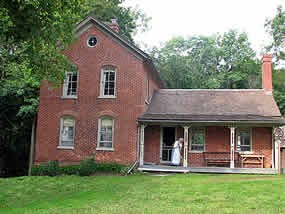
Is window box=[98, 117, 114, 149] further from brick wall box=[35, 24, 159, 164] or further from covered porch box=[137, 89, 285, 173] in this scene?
covered porch box=[137, 89, 285, 173]

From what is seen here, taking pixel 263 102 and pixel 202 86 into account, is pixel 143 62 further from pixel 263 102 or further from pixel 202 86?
pixel 202 86

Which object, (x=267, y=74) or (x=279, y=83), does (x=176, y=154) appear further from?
(x=279, y=83)

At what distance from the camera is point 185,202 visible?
37.7 ft

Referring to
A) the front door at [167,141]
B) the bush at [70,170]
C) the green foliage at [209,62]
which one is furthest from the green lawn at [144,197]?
the green foliage at [209,62]

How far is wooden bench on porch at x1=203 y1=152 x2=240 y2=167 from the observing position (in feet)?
71.2

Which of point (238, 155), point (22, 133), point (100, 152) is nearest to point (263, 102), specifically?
point (238, 155)

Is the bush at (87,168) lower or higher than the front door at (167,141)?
lower

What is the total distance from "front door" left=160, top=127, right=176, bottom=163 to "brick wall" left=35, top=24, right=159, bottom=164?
2273mm

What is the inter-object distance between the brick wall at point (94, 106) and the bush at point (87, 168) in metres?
0.69

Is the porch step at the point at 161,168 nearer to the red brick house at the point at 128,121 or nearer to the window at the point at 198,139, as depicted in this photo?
the red brick house at the point at 128,121

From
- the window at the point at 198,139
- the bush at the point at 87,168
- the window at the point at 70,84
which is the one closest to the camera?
the bush at the point at 87,168

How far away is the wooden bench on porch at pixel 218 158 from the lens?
21.7 meters

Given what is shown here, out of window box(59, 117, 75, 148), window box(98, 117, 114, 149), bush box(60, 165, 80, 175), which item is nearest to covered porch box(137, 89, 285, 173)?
window box(98, 117, 114, 149)

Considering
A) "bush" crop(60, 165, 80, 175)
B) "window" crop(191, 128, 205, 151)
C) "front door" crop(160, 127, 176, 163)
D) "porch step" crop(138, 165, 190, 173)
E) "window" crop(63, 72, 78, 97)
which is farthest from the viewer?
"front door" crop(160, 127, 176, 163)
